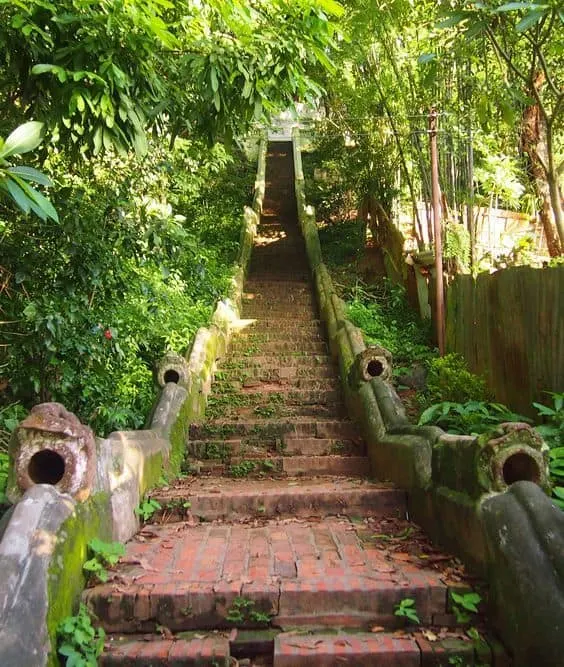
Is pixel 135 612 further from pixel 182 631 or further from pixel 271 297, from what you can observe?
pixel 271 297

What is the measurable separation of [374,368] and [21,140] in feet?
14.7

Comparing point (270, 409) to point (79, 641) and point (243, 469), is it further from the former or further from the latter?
point (79, 641)

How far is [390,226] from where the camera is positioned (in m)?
11.7

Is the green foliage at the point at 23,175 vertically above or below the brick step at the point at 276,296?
below

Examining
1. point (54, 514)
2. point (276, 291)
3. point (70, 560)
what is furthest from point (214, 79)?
point (276, 291)

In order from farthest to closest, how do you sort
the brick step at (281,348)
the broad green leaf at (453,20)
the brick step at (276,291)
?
the brick step at (276,291) → the brick step at (281,348) → the broad green leaf at (453,20)

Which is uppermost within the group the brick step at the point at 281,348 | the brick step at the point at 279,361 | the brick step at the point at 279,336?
the brick step at the point at 279,336

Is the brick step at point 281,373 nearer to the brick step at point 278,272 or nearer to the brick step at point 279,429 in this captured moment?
the brick step at point 279,429

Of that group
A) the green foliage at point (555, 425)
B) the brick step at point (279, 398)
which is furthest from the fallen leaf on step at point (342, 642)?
the brick step at point (279, 398)

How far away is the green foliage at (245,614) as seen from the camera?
9.11ft

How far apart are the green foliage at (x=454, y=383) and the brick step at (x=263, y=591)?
2.93m

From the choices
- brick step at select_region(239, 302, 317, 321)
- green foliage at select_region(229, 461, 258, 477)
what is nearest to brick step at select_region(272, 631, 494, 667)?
green foliage at select_region(229, 461, 258, 477)

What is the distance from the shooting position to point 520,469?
119 inches

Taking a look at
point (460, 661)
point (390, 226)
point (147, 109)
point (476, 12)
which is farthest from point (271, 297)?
point (460, 661)
